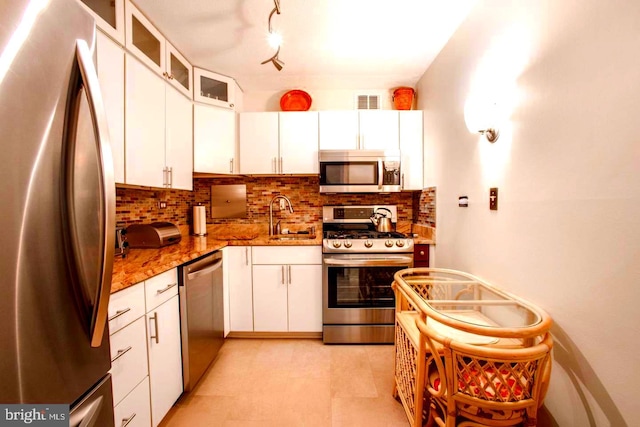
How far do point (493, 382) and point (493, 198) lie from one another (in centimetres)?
90

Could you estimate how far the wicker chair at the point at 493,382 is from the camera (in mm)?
902

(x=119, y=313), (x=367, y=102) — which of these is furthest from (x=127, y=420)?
(x=367, y=102)

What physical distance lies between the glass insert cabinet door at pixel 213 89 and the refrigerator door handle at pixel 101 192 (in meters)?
1.89

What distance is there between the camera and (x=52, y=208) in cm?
62

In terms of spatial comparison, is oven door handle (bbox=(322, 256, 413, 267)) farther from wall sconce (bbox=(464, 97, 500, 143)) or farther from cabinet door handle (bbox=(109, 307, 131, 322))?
cabinet door handle (bbox=(109, 307, 131, 322))

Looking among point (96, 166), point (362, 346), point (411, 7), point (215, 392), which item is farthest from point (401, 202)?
point (96, 166)

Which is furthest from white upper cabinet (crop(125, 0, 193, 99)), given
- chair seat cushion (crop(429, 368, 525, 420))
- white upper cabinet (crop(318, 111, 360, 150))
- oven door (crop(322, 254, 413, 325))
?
chair seat cushion (crop(429, 368, 525, 420))

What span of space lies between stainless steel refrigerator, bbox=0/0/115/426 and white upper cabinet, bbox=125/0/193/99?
3.87ft

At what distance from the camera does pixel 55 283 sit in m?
0.63

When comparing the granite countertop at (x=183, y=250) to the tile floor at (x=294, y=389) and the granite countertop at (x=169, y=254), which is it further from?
the tile floor at (x=294, y=389)

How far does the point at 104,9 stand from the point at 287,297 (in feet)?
7.51

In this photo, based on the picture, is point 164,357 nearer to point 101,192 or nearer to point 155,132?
point 101,192

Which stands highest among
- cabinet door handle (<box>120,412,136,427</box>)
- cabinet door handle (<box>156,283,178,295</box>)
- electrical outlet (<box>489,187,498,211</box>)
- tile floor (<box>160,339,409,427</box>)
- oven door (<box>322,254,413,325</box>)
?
electrical outlet (<box>489,187,498,211</box>)

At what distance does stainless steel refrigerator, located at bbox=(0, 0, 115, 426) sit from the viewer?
1.75 feet
